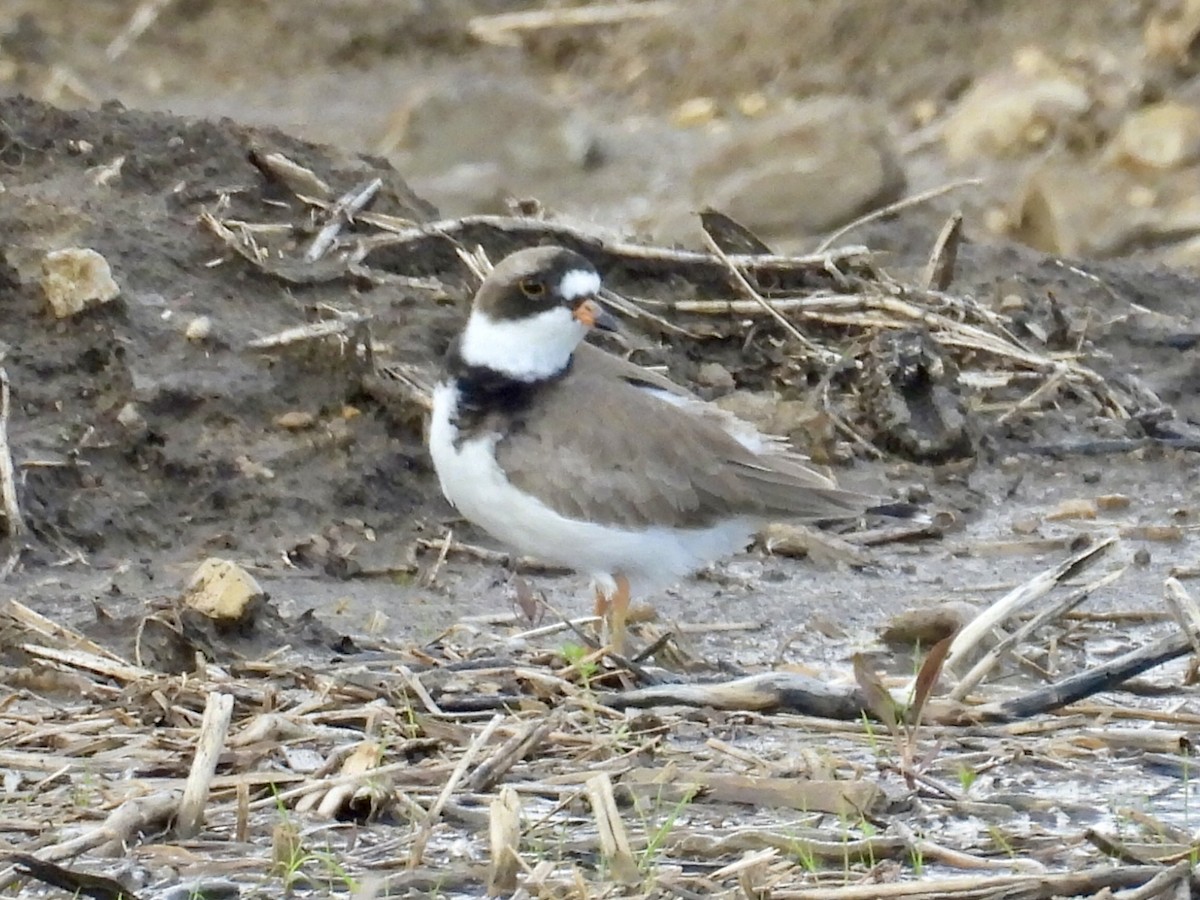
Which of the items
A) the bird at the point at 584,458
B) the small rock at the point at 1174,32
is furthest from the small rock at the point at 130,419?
the small rock at the point at 1174,32

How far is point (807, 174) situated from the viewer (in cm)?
1076

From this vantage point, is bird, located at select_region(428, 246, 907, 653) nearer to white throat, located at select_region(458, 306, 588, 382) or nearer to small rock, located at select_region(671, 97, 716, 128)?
white throat, located at select_region(458, 306, 588, 382)

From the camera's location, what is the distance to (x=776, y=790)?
3.89m

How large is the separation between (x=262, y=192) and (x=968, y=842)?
439 centimetres

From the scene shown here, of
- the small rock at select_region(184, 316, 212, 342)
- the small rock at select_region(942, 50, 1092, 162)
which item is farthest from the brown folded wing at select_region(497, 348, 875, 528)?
the small rock at select_region(942, 50, 1092, 162)

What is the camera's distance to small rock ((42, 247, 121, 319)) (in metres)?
6.54

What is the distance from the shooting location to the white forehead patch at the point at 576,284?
5375 millimetres

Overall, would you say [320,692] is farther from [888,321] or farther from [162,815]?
[888,321]

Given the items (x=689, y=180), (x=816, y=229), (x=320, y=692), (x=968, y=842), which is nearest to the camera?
(x=968, y=842)

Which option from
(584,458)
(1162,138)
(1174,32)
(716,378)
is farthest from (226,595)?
(1174,32)

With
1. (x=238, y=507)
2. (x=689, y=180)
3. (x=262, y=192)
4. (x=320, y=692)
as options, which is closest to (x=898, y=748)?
(x=320, y=692)

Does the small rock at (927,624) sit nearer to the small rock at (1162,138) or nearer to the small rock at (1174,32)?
the small rock at (1162,138)

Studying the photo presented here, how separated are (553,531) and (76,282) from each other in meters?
2.25

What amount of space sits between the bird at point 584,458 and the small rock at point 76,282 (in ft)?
5.24
